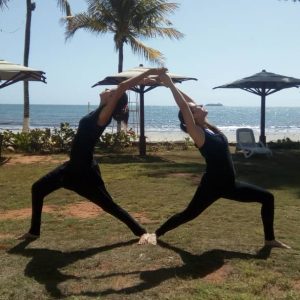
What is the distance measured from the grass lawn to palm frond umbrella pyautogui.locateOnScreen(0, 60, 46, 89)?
15.1ft

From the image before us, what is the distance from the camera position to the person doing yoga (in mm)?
4652

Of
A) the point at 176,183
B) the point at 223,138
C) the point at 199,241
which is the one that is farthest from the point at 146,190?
the point at 223,138

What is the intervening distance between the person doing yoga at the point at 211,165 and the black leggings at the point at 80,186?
691 mm

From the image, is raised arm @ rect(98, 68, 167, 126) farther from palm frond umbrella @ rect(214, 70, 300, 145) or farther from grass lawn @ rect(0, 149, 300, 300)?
palm frond umbrella @ rect(214, 70, 300, 145)

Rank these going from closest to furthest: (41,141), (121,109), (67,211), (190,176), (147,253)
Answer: (147,253) < (121,109) < (67,211) < (190,176) < (41,141)

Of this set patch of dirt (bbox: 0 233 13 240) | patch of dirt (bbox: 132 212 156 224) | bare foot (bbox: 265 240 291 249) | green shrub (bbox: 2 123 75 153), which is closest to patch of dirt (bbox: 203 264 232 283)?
bare foot (bbox: 265 240 291 249)

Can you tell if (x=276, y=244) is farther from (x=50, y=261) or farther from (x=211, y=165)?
(x=50, y=261)

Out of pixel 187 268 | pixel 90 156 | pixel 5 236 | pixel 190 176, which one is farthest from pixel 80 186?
pixel 190 176

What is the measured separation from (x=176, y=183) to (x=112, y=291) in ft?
19.3

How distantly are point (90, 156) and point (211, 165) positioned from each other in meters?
1.15

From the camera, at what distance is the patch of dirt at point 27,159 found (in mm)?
13202

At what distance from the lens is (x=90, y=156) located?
16.2ft

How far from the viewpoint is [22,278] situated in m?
4.09

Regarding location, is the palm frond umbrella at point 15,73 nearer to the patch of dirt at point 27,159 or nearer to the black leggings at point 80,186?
the patch of dirt at point 27,159
